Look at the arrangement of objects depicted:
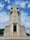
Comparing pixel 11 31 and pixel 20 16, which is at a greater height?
pixel 20 16

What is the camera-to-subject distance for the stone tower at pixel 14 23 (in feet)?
54.0

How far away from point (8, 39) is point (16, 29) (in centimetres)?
570

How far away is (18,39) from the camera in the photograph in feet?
38.0

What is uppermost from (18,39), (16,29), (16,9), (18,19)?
(16,9)

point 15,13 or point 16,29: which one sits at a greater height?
point 15,13

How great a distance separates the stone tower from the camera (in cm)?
1645

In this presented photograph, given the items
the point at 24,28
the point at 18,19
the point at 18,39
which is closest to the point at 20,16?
the point at 18,19

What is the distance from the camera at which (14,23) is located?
16.7 m

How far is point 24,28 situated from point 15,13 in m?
2.10

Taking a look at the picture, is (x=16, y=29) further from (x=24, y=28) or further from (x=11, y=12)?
(x=11, y=12)

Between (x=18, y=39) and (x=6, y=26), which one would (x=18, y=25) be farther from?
(x=18, y=39)

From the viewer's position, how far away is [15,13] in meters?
16.6

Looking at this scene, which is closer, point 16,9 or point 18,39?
point 18,39

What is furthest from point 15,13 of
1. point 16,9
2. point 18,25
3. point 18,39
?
point 18,39
